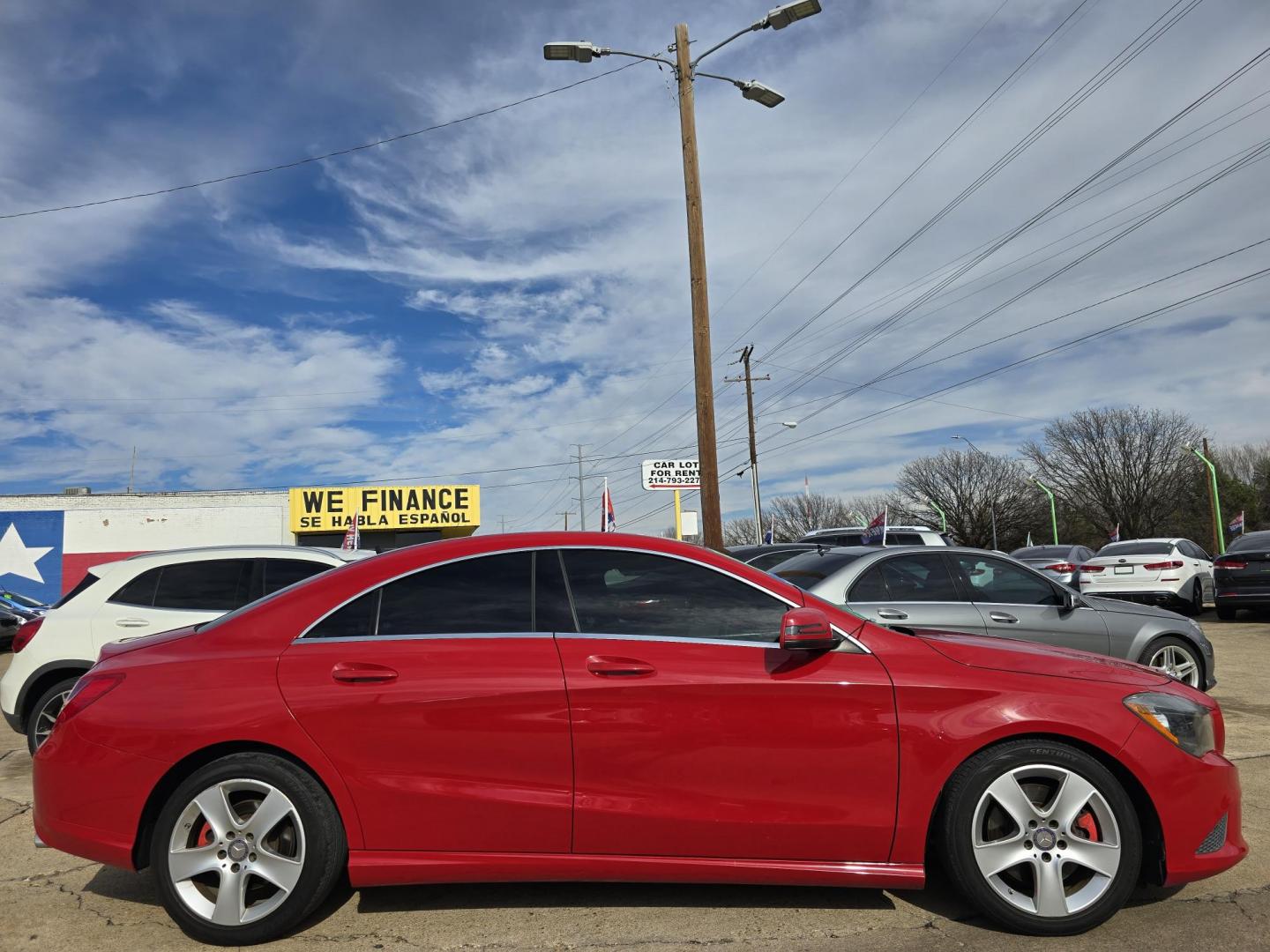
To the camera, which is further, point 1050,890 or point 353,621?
point 353,621

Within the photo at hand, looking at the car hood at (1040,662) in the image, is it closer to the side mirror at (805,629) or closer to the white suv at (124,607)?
the side mirror at (805,629)

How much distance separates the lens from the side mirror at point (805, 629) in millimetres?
3354

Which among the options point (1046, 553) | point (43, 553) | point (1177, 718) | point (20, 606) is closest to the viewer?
point (1177, 718)

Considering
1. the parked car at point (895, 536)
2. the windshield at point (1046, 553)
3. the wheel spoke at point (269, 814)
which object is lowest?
the wheel spoke at point (269, 814)

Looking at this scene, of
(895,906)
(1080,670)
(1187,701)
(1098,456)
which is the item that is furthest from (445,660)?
(1098,456)

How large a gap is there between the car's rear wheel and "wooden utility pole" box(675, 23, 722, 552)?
6.00 meters

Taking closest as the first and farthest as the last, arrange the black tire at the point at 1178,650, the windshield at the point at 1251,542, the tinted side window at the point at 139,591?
the tinted side window at the point at 139,591 < the black tire at the point at 1178,650 < the windshield at the point at 1251,542

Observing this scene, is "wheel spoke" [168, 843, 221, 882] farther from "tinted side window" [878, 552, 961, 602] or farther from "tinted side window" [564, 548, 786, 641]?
"tinted side window" [878, 552, 961, 602]

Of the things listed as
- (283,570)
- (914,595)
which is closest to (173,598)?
(283,570)

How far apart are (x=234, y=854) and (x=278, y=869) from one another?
18cm

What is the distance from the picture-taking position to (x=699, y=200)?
45.1 feet

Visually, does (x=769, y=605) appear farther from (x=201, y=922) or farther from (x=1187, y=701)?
(x=201, y=922)

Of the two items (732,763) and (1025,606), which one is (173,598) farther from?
(1025,606)

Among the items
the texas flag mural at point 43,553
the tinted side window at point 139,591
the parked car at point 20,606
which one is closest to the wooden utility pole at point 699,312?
the tinted side window at point 139,591
